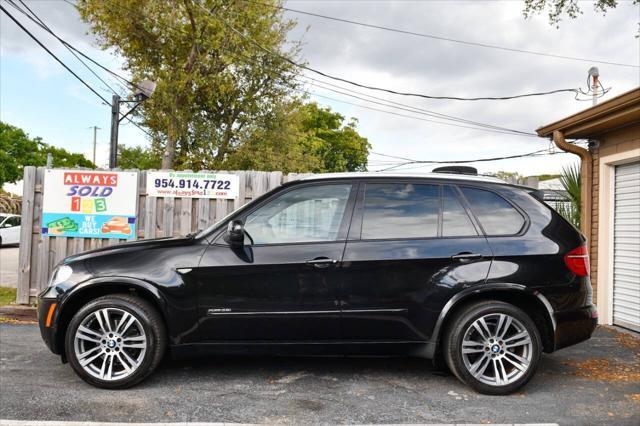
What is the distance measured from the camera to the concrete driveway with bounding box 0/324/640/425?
346 centimetres

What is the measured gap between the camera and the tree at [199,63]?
19625mm

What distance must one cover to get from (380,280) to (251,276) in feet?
3.38

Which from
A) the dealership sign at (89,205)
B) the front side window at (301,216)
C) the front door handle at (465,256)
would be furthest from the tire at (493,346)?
the dealership sign at (89,205)

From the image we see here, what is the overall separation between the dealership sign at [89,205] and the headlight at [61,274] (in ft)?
10.7

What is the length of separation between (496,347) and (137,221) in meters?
5.41

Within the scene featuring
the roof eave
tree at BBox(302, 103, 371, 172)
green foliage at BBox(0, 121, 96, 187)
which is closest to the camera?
the roof eave

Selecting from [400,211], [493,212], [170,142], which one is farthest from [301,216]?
[170,142]

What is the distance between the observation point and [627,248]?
263 inches

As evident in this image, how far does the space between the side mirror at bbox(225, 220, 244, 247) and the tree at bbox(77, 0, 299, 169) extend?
17.0 meters

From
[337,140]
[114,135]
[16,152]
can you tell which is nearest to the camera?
[114,135]

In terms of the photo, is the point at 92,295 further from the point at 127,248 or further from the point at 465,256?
the point at 465,256

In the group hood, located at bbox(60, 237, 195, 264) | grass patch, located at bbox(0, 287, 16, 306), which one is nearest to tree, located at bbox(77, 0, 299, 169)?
grass patch, located at bbox(0, 287, 16, 306)

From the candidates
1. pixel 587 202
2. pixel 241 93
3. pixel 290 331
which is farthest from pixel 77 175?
pixel 241 93

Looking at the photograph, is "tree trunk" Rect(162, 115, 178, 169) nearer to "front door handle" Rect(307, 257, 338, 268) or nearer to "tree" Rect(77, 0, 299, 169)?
"tree" Rect(77, 0, 299, 169)
